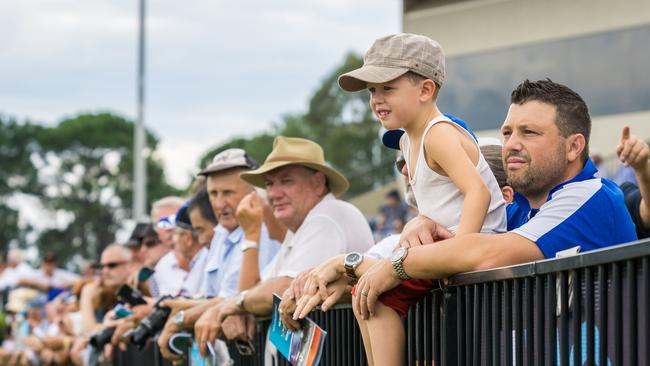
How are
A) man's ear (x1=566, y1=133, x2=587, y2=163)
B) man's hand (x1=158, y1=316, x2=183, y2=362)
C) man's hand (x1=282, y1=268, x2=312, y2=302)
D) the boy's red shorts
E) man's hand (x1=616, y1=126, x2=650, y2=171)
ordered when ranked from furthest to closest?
man's hand (x1=158, y1=316, x2=183, y2=362) < man's hand (x1=282, y1=268, x2=312, y2=302) < man's hand (x1=616, y1=126, x2=650, y2=171) < the boy's red shorts < man's ear (x1=566, y1=133, x2=587, y2=163)

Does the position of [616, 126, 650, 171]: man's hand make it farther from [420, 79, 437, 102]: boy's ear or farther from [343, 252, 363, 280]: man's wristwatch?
[343, 252, 363, 280]: man's wristwatch

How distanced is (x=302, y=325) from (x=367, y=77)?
141 centimetres

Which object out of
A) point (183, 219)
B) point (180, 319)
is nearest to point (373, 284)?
point (180, 319)

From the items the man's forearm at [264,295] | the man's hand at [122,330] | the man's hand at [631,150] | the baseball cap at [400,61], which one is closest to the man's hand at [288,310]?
the man's forearm at [264,295]

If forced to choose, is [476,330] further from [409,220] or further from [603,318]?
[409,220]

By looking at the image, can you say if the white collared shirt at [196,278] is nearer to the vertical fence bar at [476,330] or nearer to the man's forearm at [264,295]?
the man's forearm at [264,295]

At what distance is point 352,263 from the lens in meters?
5.48

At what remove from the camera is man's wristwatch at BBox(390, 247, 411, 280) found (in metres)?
4.95

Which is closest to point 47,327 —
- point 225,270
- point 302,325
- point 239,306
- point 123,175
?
point 225,270

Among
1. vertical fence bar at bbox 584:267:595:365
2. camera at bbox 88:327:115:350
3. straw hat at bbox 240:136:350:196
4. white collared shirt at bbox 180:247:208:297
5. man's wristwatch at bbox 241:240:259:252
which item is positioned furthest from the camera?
camera at bbox 88:327:115:350

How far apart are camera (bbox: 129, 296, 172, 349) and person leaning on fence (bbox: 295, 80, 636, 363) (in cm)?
452

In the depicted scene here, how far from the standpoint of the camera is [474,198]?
5.01 metres

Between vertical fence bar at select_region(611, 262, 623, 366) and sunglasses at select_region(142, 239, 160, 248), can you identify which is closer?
vertical fence bar at select_region(611, 262, 623, 366)

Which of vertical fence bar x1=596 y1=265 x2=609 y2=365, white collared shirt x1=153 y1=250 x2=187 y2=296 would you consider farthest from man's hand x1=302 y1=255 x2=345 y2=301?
white collared shirt x1=153 y1=250 x2=187 y2=296
